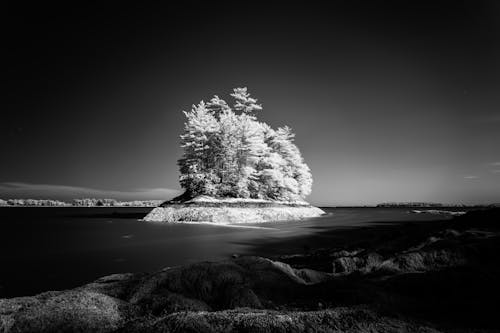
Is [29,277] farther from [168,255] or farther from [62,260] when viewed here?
[168,255]

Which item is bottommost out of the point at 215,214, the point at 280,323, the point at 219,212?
the point at 215,214

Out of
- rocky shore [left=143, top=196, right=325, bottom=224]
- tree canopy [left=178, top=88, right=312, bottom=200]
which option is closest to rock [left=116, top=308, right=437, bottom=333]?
rocky shore [left=143, top=196, right=325, bottom=224]

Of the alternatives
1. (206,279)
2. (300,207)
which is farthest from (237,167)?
(206,279)

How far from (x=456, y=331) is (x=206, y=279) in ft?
10.6

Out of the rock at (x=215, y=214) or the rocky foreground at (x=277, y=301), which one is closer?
the rocky foreground at (x=277, y=301)

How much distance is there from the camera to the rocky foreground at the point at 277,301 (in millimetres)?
2279

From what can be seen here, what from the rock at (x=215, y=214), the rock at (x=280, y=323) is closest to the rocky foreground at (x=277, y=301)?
the rock at (x=280, y=323)

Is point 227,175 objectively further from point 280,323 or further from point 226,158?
point 280,323

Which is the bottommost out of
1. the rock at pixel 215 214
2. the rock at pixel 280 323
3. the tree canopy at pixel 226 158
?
the rock at pixel 215 214

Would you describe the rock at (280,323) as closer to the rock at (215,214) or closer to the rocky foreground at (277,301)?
the rocky foreground at (277,301)

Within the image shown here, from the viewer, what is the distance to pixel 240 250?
13.8 metres

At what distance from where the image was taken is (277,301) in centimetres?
396

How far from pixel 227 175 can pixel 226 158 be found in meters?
2.39

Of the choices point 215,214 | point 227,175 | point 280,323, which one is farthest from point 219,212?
point 280,323
